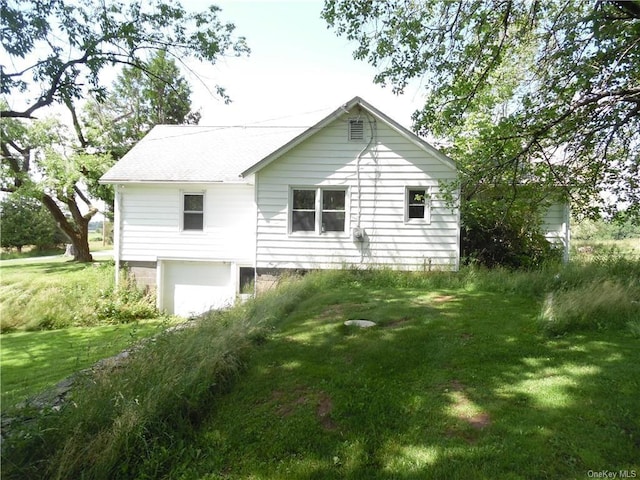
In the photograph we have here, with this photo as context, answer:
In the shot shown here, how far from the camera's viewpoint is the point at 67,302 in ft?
40.6

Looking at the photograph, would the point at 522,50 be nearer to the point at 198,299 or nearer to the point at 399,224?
the point at 399,224

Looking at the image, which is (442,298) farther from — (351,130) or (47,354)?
(47,354)

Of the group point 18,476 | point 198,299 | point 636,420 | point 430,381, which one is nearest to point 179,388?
point 18,476

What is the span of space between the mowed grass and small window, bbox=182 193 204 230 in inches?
158

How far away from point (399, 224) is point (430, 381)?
7940mm

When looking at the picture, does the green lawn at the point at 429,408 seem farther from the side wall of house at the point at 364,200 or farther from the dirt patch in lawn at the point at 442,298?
the side wall of house at the point at 364,200

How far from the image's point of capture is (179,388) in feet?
12.8

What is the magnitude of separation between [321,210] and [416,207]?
3.14m

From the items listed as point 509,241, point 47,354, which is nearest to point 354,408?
point 47,354

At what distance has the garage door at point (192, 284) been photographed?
1351 cm

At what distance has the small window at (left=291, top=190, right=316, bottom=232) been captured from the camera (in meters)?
12.2

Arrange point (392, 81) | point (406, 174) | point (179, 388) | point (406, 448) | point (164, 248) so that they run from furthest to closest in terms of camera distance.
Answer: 1. point (164, 248)
2. point (406, 174)
3. point (392, 81)
4. point (179, 388)
5. point (406, 448)
